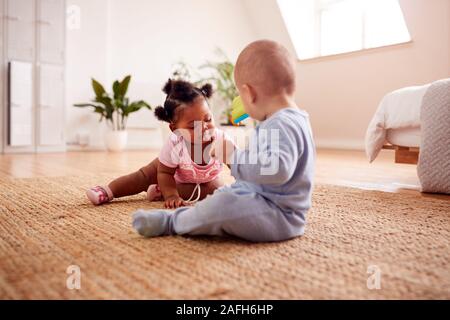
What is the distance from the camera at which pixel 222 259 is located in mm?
735

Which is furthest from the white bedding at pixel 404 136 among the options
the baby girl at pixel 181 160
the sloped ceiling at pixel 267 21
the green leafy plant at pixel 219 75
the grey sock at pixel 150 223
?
the sloped ceiling at pixel 267 21

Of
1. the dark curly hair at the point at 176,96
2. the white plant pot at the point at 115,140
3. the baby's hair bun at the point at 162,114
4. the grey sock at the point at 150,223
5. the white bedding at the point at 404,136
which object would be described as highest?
the dark curly hair at the point at 176,96

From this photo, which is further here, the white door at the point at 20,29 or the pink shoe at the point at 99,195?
the white door at the point at 20,29

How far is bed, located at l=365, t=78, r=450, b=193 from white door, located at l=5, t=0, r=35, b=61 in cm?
312

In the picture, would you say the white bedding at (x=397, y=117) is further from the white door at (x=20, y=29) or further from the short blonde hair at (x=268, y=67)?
the white door at (x=20, y=29)

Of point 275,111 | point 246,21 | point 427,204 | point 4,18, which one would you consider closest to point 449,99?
point 427,204

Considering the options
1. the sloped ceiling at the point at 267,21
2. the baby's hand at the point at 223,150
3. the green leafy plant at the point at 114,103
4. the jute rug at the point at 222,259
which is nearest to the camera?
the jute rug at the point at 222,259

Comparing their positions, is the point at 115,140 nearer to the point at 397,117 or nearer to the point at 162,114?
the point at 397,117

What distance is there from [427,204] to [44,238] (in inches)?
42.9

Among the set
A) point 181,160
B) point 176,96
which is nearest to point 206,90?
point 176,96

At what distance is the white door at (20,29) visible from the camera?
12.3 ft

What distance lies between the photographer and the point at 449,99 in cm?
157

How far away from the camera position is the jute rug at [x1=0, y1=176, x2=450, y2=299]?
594 mm

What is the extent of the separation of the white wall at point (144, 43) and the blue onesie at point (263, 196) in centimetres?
372
